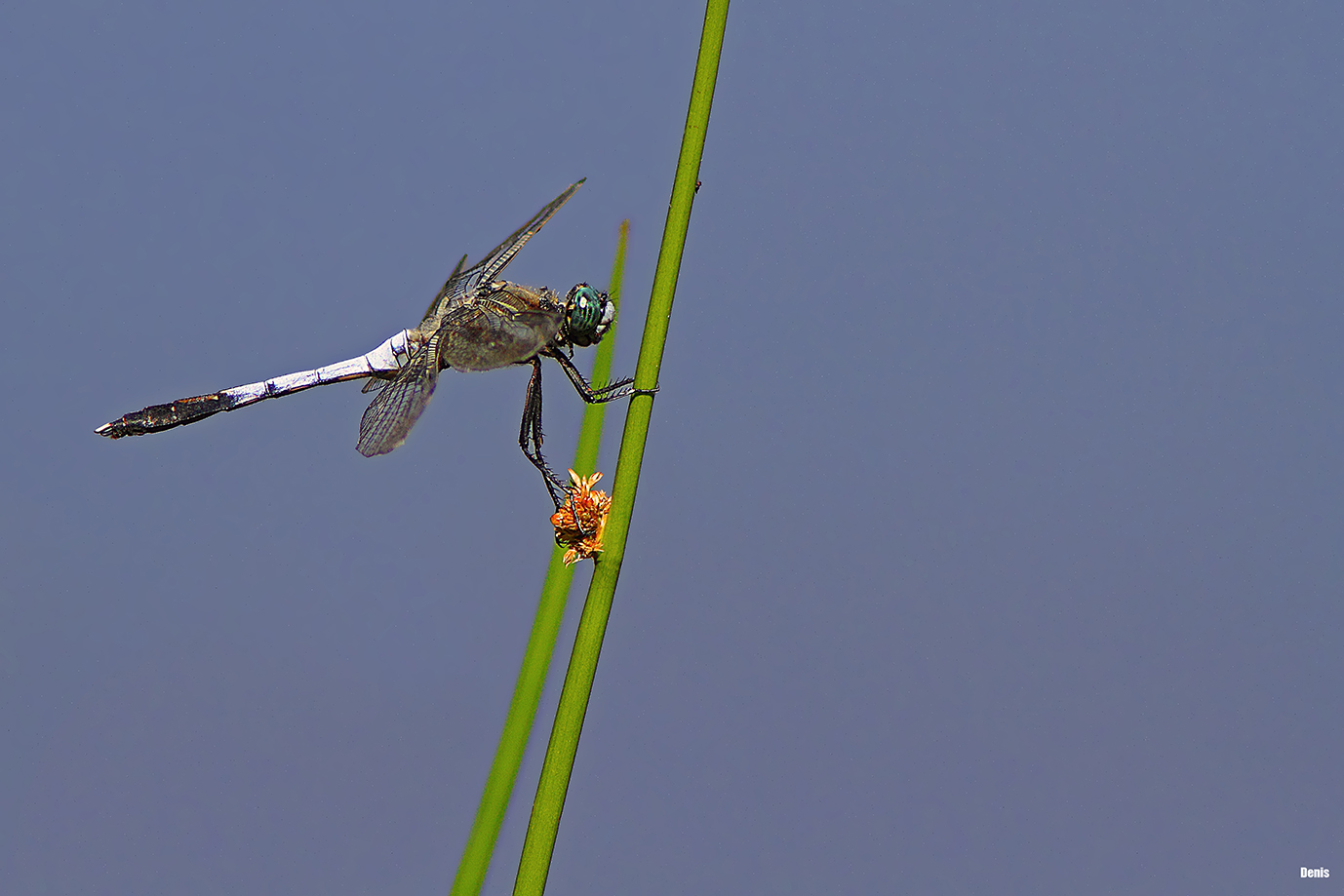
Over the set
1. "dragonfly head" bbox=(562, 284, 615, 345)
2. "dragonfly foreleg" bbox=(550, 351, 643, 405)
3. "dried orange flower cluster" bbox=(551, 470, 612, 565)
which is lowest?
"dried orange flower cluster" bbox=(551, 470, 612, 565)

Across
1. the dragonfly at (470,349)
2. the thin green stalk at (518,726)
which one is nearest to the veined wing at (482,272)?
the dragonfly at (470,349)

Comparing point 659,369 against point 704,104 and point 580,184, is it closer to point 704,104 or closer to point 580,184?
point 704,104

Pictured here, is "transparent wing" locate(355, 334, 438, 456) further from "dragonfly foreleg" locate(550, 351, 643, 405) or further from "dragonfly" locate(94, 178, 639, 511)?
"dragonfly foreleg" locate(550, 351, 643, 405)

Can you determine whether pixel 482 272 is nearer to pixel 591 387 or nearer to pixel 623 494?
pixel 591 387

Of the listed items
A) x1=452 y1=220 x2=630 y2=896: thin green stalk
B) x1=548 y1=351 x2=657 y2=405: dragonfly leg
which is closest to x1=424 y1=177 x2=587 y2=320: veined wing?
x1=548 y1=351 x2=657 y2=405: dragonfly leg

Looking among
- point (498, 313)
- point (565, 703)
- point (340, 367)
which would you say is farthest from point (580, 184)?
point (565, 703)

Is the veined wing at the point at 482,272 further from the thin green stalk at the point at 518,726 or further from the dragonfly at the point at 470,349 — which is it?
the thin green stalk at the point at 518,726

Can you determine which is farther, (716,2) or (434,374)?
(434,374)

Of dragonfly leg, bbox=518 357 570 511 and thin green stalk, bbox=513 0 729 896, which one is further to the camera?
dragonfly leg, bbox=518 357 570 511
